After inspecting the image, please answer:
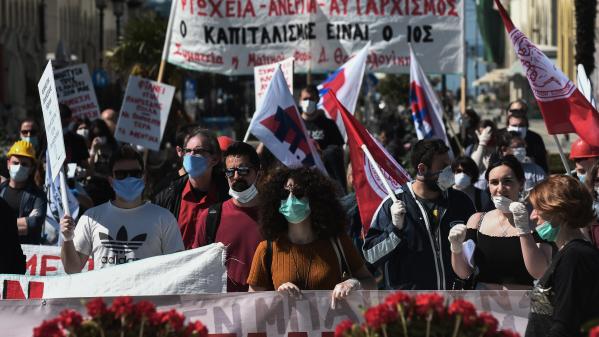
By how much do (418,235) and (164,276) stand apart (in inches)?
52.6

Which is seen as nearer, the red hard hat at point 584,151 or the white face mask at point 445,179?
the white face mask at point 445,179

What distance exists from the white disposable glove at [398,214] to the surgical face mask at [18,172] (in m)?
3.78

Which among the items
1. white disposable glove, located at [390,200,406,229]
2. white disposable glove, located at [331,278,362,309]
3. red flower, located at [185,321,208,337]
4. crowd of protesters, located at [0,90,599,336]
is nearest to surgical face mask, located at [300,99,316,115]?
crowd of protesters, located at [0,90,599,336]

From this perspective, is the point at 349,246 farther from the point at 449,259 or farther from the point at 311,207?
the point at 449,259

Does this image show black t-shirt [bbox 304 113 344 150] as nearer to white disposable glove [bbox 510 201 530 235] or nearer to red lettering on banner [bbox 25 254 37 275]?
red lettering on banner [bbox 25 254 37 275]

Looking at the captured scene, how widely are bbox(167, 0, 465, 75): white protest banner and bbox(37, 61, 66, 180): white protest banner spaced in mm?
7886

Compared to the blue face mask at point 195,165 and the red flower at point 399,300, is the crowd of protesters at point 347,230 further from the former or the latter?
the red flower at point 399,300

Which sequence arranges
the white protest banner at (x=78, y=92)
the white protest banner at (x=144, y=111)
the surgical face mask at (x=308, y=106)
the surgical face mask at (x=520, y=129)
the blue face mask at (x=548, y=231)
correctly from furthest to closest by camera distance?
1. the white protest banner at (x=78, y=92)
2. the white protest banner at (x=144, y=111)
3. the surgical face mask at (x=308, y=106)
4. the surgical face mask at (x=520, y=129)
5. the blue face mask at (x=548, y=231)

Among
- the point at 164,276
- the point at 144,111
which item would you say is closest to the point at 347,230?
the point at 164,276

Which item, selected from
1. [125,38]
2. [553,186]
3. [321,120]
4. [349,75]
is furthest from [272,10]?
[125,38]

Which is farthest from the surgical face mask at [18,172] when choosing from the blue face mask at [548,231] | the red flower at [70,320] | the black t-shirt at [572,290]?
the red flower at [70,320]

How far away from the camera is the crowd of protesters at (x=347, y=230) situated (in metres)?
5.58

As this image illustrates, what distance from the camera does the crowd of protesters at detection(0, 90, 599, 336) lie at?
5.58 metres

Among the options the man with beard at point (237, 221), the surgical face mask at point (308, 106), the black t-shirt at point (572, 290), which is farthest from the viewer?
the surgical face mask at point (308, 106)
